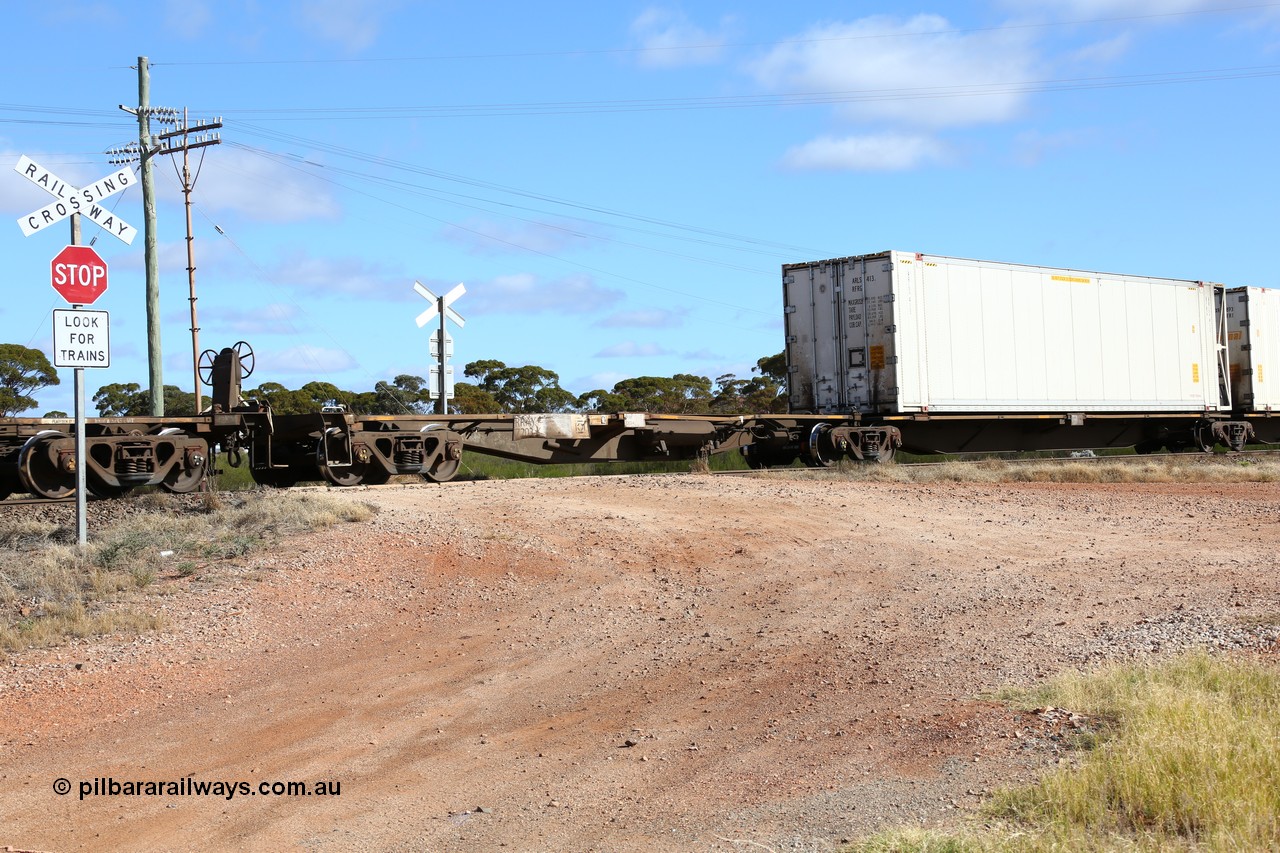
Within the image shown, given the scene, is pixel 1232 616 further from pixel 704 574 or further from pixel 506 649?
pixel 506 649

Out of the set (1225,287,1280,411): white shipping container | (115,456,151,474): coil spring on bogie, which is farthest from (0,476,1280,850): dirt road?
(1225,287,1280,411): white shipping container

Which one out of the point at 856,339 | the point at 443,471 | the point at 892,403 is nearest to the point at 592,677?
the point at 443,471

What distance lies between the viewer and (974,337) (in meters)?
21.9

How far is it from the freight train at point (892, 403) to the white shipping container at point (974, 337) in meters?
0.04

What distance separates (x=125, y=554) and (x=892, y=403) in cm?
1426

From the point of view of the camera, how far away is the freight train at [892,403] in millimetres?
14367

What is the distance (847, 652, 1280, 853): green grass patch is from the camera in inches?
159

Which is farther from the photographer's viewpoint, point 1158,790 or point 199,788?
point 199,788

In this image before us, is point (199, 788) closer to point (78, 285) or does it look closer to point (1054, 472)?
point (78, 285)

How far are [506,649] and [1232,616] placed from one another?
489 cm

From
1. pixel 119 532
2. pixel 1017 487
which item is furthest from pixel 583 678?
pixel 1017 487

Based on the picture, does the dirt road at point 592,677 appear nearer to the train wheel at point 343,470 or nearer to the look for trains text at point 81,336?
the look for trains text at point 81,336

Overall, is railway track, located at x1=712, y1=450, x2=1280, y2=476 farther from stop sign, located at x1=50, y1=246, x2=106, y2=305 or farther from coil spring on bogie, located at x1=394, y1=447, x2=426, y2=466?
stop sign, located at x1=50, y1=246, x2=106, y2=305

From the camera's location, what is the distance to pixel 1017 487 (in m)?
17.5
